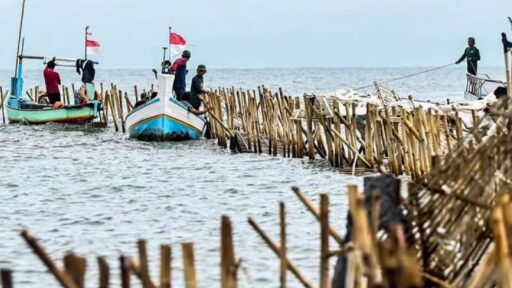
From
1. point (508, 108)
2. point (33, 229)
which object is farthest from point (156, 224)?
point (508, 108)

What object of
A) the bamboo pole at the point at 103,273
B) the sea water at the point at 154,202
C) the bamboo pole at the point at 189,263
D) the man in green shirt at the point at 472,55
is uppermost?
the man in green shirt at the point at 472,55

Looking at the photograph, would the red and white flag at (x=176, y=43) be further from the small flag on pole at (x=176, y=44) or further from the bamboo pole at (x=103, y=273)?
the bamboo pole at (x=103, y=273)

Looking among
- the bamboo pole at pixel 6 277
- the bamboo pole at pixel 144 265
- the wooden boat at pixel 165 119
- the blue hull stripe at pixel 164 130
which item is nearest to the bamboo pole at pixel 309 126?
the wooden boat at pixel 165 119

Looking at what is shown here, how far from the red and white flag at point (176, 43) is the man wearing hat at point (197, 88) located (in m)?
2.61

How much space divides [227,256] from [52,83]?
2681 cm

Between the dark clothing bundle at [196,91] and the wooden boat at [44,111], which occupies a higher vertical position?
the dark clothing bundle at [196,91]

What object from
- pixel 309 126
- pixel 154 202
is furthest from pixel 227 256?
pixel 309 126

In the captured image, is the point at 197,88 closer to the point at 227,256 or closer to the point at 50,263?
the point at 227,256

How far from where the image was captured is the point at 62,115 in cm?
3212

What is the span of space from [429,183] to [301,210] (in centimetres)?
838

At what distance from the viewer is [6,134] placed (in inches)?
1262

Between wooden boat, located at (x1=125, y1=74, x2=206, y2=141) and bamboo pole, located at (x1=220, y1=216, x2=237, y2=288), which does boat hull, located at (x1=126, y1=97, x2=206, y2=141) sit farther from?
bamboo pole, located at (x1=220, y1=216, x2=237, y2=288)

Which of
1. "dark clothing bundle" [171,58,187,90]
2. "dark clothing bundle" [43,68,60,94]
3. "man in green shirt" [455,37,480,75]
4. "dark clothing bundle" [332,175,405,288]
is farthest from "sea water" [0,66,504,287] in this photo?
"man in green shirt" [455,37,480,75]

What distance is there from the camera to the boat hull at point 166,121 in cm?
2700
